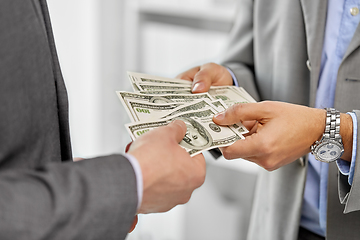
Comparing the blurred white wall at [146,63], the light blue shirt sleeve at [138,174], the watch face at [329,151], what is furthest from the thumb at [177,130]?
the blurred white wall at [146,63]

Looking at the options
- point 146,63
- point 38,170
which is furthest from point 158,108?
point 146,63

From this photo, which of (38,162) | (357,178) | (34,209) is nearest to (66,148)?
(38,162)

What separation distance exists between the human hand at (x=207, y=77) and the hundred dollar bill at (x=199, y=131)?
0.15m

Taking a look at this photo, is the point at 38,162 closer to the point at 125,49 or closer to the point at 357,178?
the point at 357,178

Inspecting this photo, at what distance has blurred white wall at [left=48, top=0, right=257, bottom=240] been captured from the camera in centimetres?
239

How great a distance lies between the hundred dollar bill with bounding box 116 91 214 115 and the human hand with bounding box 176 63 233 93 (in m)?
0.03

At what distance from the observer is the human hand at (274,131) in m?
0.88

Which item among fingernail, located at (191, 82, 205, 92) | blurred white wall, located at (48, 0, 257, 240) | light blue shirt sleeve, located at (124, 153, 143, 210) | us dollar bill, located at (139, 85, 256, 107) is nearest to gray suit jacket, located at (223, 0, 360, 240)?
us dollar bill, located at (139, 85, 256, 107)

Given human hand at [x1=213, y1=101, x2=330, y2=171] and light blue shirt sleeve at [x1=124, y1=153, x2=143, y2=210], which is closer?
light blue shirt sleeve at [x1=124, y1=153, x2=143, y2=210]

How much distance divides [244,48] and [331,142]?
611mm

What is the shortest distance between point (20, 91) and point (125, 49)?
2282mm

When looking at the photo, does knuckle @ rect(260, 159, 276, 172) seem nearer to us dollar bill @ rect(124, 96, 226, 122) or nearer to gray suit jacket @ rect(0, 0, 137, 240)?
us dollar bill @ rect(124, 96, 226, 122)

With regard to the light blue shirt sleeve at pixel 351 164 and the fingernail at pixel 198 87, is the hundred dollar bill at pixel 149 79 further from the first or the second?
the light blue shirt sleeve at pixel 351 164

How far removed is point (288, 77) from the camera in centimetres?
118
